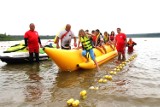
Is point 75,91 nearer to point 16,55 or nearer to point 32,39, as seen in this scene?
point 32,39

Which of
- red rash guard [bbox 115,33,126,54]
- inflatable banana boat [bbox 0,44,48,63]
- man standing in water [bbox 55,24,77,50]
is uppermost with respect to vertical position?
man standing in water [bbox 55,24,77,50]

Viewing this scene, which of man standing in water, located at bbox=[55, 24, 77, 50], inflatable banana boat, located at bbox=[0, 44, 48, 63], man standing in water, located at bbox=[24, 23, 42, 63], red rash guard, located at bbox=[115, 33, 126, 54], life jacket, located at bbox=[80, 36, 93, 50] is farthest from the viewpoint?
red rash guard, located at bbox=[115, 33, 126, 54]

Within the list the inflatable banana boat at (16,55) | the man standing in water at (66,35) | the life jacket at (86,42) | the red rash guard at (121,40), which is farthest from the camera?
the red rash guard at (121,40)

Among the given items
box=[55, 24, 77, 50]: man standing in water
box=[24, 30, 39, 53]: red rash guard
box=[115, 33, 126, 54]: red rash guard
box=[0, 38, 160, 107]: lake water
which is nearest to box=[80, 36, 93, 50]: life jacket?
box=[55, 24, 77, 50]: man standing in water

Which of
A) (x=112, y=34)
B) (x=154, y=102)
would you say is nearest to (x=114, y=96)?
(x=154, y=102)

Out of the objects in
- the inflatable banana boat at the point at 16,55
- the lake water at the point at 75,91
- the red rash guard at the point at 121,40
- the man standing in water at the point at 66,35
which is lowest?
the lake water at the point at 75,91

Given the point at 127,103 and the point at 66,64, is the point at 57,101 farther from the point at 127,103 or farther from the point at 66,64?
the point at 66,64

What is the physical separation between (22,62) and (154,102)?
26.4ft

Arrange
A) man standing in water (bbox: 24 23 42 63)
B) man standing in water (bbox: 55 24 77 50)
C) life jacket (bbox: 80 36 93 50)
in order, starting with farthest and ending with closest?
1. man standing in water (bbox: 24 23 42 63)
2. man standing in water (bbox: 55 24 77 50)
3. life jacket (bbox: 80 36 93 50)

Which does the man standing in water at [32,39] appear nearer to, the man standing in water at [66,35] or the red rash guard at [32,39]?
the red rash guard at [32,39]

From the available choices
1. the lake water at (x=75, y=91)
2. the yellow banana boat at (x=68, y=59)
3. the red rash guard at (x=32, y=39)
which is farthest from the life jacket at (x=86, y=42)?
the red rash guard at (x=32, y=39)

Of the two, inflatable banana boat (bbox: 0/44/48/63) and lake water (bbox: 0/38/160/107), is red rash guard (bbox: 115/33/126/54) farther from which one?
inflatable banana boat (bbox: 0/44/48/63)

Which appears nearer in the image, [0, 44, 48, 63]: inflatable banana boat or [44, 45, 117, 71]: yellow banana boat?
[44, 45, 117, 71]: yellow banana boat

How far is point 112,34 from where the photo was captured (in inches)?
624
